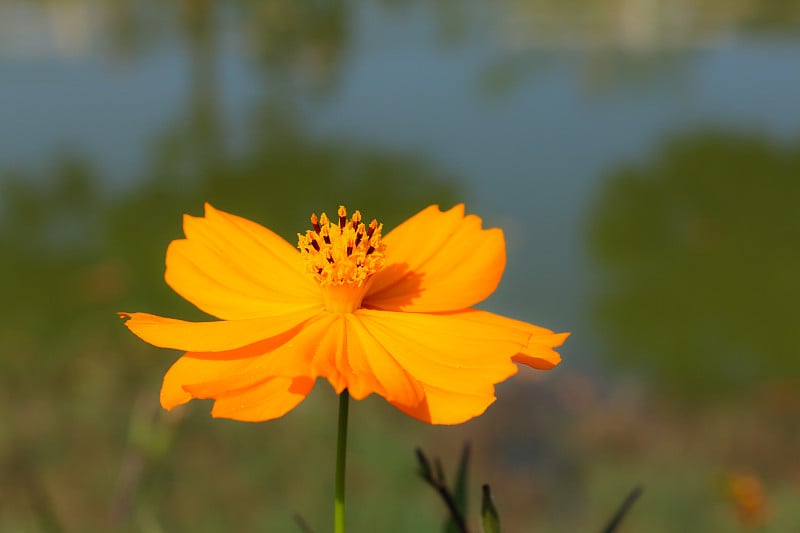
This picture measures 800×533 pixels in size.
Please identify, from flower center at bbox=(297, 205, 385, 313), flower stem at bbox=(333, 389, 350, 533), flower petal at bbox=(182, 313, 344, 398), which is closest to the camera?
flower stem at bbox=(333, 389, 350, 533)

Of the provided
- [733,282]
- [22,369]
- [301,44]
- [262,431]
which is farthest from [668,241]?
[301,44]

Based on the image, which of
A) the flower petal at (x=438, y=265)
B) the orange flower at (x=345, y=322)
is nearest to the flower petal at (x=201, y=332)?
the orange flower at (x=345, y=322)

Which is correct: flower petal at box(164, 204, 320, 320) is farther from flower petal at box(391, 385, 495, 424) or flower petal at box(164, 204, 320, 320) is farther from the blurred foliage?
the blurred foliage

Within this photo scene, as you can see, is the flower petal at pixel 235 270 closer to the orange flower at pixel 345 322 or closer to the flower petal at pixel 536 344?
the orange flower at pixel 345 322

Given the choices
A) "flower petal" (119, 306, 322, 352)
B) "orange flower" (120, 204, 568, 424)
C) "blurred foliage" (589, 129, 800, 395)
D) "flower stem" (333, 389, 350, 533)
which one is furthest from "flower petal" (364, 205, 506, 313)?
"blurred foliage" (589, 129, 800, 395)

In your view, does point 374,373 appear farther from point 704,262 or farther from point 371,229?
point 704,262

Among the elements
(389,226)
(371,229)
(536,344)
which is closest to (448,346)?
(536,344)
